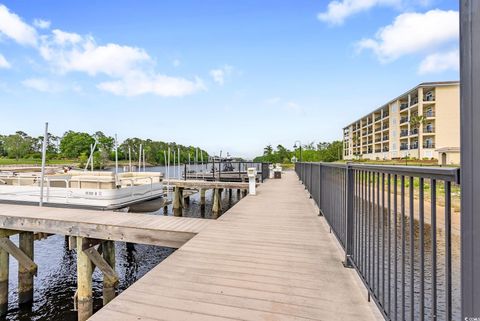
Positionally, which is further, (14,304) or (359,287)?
(14,304)

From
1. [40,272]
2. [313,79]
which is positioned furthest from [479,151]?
[313,79]

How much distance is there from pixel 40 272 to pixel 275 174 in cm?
1351

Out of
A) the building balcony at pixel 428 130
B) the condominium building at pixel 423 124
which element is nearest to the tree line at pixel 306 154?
the condominium building at pixel 423 124

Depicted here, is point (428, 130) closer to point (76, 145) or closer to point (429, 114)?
point (429, 114)

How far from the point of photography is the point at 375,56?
635 inches

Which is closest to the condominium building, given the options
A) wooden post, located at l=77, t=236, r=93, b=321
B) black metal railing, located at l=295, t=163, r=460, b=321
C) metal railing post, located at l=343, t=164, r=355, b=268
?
metal railing post, located at l=343, t=164, r=355, b=268

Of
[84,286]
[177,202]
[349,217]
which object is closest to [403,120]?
[177,202]

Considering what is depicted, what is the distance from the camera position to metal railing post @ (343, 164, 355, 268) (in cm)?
286

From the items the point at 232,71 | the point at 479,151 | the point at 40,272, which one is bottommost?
the point at 40,272

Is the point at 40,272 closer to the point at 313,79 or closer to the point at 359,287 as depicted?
the point at 359,287

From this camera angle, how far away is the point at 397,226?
1.85 m

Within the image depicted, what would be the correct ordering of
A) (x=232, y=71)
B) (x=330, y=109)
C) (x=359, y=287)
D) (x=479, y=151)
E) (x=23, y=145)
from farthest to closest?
(x=23, y=145) → (x=330, y=109) → (x=232, y=71) → (x=359, y=287) → (x=479, y=151)

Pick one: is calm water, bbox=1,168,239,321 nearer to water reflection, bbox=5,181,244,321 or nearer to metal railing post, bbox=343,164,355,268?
water reflection, bbox=5,181,244,321

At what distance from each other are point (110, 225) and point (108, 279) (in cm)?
165
